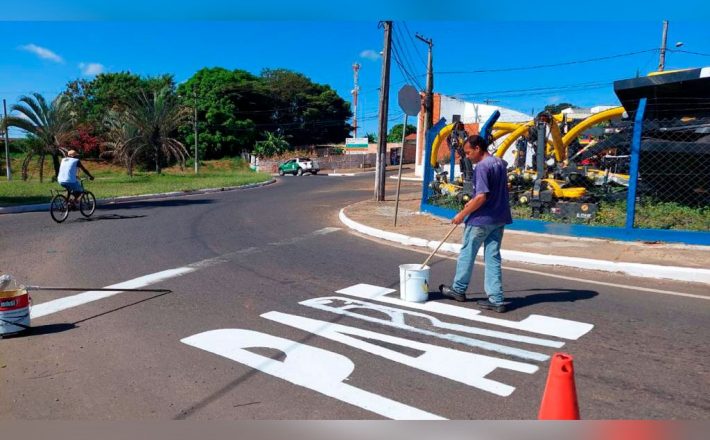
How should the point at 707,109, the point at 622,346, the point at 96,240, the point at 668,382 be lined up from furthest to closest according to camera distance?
the point at 707,109 → the point at 96,240 → the point at 622,346 → the point at 668,382

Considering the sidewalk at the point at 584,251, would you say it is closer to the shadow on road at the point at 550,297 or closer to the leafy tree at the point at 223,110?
the shadow on road at the point at 550,297

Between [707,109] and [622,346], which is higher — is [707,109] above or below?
above

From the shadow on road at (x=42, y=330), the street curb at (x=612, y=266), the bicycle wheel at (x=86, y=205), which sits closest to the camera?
the shadow on road at (x=42, y=330)

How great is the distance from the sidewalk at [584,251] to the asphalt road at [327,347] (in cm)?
38

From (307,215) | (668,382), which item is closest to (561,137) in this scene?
(307,215)

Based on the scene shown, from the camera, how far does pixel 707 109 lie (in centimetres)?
1125

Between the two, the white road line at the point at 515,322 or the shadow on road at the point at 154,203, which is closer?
the white road line at the point at 515,322

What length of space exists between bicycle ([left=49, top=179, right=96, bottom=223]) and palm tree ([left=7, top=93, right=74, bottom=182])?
18.1m

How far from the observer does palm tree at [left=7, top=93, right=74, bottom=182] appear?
28438 millimetres

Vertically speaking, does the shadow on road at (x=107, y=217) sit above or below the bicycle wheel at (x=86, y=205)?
below

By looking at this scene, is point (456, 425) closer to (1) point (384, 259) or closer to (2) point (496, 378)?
(2) point (496, 378)

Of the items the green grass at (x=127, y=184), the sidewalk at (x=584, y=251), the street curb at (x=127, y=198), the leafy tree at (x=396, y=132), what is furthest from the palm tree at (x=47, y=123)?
the leafy tree at (x=396, y=132)

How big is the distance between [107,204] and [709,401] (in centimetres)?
1708

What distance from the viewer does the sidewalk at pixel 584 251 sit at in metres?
7.11
